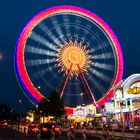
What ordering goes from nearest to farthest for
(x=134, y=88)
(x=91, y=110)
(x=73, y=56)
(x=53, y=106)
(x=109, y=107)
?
(x=73, y=56) → (x=134, y=88) → (x=109, y=107) → (x=91, y=110) → (x=53, y=106)

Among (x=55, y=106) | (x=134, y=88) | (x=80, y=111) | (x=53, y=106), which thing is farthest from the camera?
(x=80, y=111)

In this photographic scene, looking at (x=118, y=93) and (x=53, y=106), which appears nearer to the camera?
(x=118, y=93)

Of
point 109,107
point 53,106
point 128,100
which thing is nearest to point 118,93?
point 128,100

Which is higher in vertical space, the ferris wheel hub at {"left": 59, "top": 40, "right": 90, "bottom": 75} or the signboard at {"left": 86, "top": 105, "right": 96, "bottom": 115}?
the ferris wheel hub at {"left": 59, "top": 40, "right": 90, "bottom": 75}

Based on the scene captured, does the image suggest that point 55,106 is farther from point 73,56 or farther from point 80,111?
point 73,56

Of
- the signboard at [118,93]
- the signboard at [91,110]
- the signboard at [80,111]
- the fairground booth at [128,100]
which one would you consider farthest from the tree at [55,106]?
the signboard at [118,93]

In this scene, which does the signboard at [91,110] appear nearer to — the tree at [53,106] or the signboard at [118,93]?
the tree at [53,106]

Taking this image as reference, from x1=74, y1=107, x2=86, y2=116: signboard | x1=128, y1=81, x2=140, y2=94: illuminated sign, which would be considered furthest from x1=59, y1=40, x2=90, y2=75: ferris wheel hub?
x1=74, y1=107, x2=86, y2=116: signboard

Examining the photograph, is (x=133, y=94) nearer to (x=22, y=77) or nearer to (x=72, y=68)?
(x=72, y=68)

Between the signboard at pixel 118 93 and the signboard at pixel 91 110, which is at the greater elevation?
the signboard at pixel 118 93

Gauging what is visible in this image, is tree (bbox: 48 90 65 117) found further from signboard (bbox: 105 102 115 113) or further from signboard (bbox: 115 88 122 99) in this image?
signboard (bbox: 115 88 122 99)

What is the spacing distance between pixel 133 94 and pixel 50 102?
3208cm

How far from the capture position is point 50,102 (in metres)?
93.8

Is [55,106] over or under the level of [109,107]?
over
